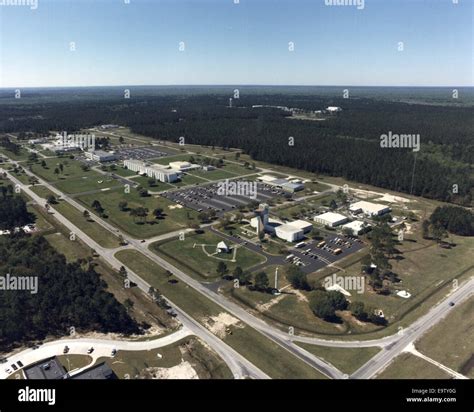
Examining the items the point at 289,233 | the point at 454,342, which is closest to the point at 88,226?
the point at 289,233

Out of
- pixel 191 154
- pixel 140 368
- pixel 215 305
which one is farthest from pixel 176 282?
pixel 191 154

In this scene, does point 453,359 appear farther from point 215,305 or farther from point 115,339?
point 115,339

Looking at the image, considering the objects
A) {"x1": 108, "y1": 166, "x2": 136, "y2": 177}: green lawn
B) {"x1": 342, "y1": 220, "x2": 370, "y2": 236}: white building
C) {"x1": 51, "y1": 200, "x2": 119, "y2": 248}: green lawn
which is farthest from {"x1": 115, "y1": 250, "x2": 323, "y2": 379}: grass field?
{"x1": 108, "y1": 166, "x2": 136, "y2": 177}: green lawn

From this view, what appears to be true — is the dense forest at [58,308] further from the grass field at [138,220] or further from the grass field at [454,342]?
the grass field at [454,342]

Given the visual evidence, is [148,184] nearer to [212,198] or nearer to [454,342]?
[212,198]

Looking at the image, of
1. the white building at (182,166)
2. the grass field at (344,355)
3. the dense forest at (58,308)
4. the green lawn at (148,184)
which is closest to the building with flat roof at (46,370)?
the dense forest at (58,308)
